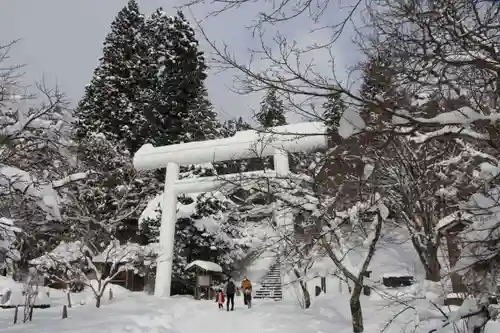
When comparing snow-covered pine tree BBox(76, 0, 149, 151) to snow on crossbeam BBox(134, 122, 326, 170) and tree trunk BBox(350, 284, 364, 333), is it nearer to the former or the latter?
snow on crossbeam BBox(134, 122, 326, 170)

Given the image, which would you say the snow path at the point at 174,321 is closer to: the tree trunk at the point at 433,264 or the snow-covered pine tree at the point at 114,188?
the tree trunk at the point at 433,264

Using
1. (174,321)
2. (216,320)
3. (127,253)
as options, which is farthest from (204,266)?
(174,321)

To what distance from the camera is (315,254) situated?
11.0 m

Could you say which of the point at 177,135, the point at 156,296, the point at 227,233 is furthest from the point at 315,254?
the point at 177,135

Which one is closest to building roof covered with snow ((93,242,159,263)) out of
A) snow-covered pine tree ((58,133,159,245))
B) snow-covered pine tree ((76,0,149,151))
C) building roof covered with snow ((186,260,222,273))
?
building roof covered with snow ((186,260,222,273))

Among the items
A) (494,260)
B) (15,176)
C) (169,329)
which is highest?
(15,176)

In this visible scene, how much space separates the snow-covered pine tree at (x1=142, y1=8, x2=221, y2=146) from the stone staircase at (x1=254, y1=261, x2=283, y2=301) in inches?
385

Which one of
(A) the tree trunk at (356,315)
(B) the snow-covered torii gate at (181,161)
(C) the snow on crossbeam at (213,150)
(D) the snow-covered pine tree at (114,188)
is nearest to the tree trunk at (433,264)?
(A) the tree trunk at (356,315)

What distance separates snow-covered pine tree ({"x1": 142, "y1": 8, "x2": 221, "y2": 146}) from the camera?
88.5 feet

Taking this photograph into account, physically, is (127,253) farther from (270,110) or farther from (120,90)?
(120,90)

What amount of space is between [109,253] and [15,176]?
1172 cm

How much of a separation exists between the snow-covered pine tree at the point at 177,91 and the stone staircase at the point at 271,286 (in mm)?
9768

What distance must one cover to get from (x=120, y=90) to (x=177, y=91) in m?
4.14

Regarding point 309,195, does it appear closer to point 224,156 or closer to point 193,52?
point 224,156
